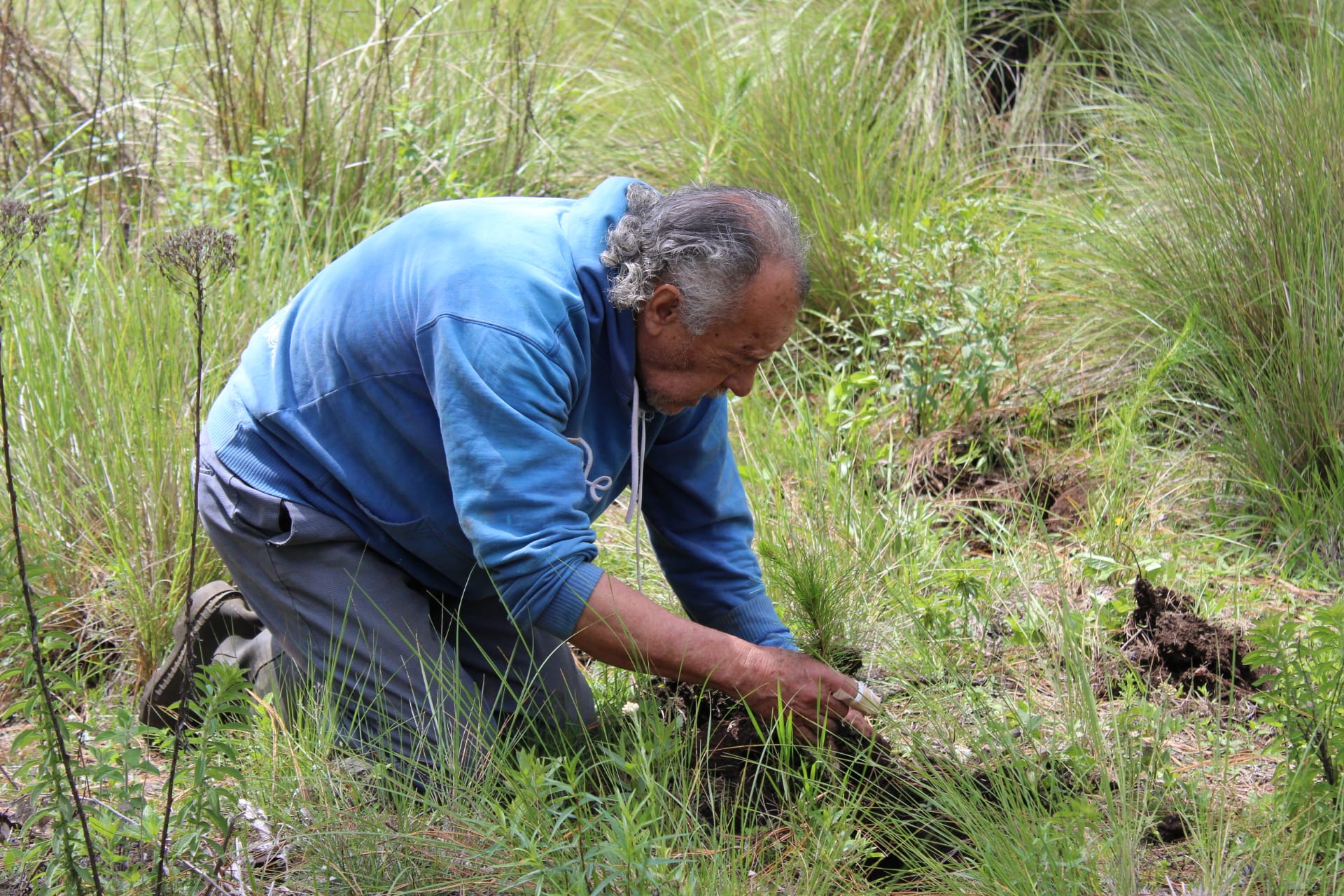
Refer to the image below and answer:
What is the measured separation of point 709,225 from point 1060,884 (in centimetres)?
131

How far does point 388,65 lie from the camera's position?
4.91 meters

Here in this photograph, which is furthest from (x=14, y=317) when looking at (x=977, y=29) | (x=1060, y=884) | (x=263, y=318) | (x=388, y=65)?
(x=977, y=29)

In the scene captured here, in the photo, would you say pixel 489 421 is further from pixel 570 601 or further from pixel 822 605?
pixel 822 605

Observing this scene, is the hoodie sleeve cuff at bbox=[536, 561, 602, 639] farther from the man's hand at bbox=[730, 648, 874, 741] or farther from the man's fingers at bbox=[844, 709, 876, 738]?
the man's fingers at bbox=[844, 709, 876, 738]

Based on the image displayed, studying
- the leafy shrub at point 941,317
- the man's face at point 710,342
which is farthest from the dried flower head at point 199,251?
the leafy shrub at point 941,317

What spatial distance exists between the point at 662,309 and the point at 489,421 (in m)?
0.43

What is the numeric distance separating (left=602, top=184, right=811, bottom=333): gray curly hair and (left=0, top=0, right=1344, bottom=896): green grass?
74 cm

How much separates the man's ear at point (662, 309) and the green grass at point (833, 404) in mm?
688

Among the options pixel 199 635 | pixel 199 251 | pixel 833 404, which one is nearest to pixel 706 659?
pixel 199 251

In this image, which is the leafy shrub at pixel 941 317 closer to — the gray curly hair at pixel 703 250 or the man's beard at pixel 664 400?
the man's beard at pixel 664 400

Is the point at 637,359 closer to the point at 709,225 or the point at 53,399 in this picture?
the point at 709,225

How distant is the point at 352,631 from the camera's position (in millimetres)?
2762

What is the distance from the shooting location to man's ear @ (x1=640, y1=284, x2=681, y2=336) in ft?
8.04

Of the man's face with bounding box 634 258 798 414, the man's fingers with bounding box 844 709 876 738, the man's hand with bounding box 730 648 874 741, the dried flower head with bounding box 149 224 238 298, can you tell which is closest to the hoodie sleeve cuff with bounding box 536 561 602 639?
the man's hand with bounding box 730 648 874 741
